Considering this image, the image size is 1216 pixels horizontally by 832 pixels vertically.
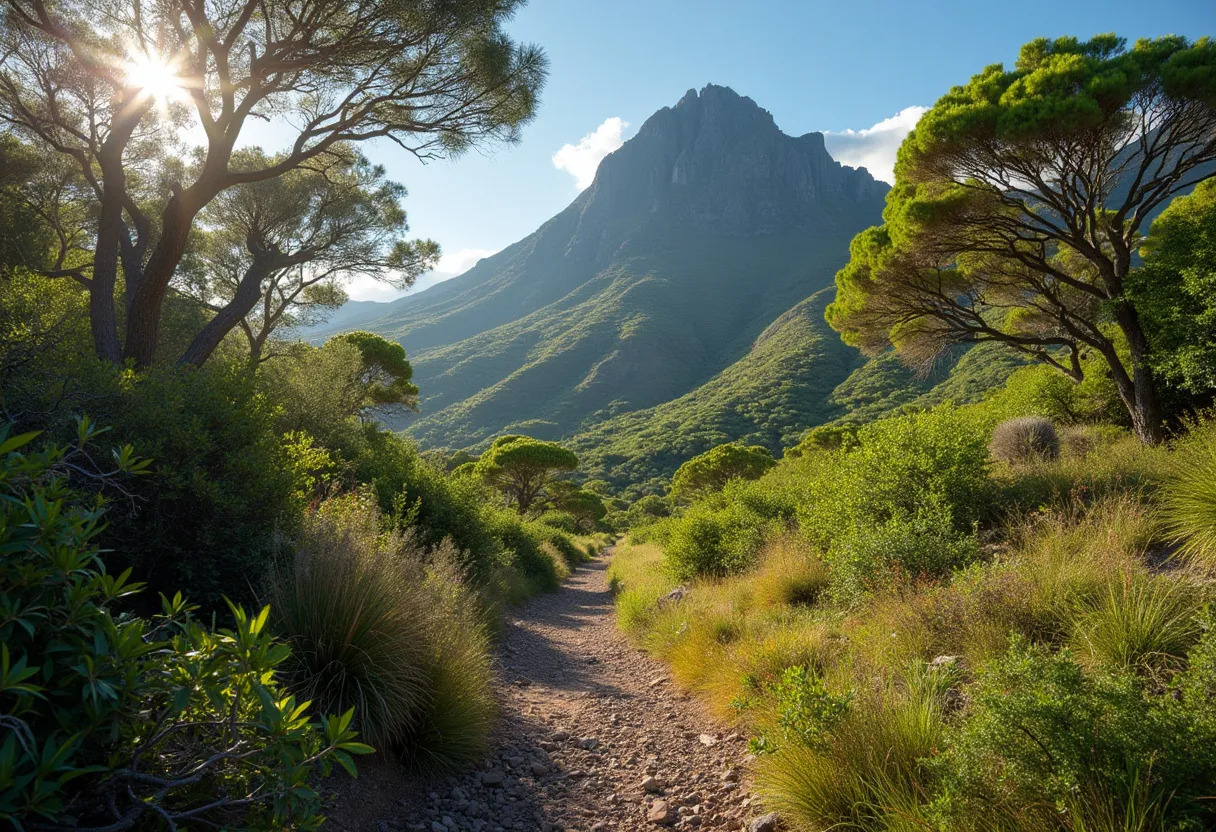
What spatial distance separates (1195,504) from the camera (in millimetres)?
5344

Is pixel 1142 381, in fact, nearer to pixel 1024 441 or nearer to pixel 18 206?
pixel 1024 441

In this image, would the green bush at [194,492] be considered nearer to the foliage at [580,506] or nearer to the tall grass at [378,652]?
the tall grass at [378,652]

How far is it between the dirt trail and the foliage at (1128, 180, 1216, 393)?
30.8 feet

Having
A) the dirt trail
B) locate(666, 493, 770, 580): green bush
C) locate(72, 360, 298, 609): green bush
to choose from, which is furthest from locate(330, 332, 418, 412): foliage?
the dirt trail

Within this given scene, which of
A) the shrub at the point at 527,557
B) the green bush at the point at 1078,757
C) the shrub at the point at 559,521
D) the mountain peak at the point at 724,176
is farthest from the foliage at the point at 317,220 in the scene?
the mountain peak at the point at 724,176

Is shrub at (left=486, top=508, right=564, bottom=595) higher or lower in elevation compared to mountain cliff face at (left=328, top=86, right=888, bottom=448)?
lower

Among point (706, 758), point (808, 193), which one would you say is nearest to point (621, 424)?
point (706, 758)

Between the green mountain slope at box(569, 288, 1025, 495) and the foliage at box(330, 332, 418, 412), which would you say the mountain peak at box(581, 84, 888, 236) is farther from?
the foliage at box(330, 332, 418, 412)

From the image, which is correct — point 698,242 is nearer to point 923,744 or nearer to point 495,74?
point 495,74

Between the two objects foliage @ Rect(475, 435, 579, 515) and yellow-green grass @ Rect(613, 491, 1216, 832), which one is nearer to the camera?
yellow-green grass @ Rect(613, 491, 1216, 832)

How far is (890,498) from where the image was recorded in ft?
24.2

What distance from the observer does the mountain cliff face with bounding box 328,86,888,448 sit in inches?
2972

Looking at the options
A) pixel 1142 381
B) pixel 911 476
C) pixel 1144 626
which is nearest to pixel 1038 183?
pixel 1142 381

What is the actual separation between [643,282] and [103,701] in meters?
105
